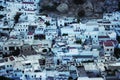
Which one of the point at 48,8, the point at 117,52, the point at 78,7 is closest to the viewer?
the point at 117,52

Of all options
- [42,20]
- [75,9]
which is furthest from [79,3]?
[42,20]

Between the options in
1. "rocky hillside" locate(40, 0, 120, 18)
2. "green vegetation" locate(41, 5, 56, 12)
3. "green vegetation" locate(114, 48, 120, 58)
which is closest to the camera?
"green vegetation" locate(114, 48, 120, 58)

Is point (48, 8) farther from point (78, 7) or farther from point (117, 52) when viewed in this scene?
point (117, 52)

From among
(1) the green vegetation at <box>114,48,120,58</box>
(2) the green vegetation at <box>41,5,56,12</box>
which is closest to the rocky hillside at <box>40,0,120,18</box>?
(2) the green vegetation at <box>41,5,56,12</box>

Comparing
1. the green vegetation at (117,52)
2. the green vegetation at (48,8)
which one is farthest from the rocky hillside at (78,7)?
the green vegetation at (117,52)

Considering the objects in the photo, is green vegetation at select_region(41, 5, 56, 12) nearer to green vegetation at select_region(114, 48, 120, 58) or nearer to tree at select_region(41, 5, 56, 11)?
tree at select_region(41, 5, 56, 11)

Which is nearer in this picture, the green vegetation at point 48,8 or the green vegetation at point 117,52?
the green vegetation at point 117,52

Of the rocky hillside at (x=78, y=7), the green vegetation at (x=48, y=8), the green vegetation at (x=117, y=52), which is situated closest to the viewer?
the green vegetation at (x=117, y=52)

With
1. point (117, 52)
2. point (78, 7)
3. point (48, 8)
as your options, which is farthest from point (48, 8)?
point (117, 52)

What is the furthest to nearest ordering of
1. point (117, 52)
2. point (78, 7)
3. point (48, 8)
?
point (78, 7), point (48, 8), point (117, 52)

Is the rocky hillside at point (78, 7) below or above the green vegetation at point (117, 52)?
above

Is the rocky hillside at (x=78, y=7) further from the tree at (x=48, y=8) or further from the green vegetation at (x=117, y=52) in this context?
the green vegetation at (x=117, y=52)
